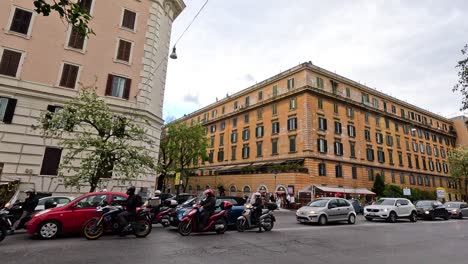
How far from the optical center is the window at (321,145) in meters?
34.5

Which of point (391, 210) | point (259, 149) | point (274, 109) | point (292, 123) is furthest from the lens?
point (259, 149)

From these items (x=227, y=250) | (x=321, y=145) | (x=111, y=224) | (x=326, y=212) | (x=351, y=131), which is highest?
(x=351, y=131)

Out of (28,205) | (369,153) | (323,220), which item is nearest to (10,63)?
(28,205)

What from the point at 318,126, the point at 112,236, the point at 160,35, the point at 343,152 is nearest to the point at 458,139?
the point at 343,152

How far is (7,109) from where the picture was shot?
1505 centimetres

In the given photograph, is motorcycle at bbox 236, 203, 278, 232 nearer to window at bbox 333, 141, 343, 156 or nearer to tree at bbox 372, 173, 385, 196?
window at bbox 333, 141, 343, 156

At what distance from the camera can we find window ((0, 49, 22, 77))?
1561cm

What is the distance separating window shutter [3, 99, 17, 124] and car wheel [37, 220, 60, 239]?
10.1 meters

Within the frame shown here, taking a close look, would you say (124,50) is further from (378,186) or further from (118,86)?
(378,186)

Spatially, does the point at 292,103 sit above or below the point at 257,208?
above

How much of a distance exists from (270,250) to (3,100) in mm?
16921

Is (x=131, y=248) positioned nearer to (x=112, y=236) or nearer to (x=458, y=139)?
(x=112, y=236)

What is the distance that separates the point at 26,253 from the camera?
6.50 metres

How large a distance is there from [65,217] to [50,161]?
344 inches
